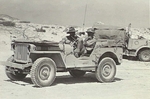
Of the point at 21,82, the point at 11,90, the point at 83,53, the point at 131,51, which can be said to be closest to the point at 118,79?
the point at 83,53

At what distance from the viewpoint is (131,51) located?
17984 mm

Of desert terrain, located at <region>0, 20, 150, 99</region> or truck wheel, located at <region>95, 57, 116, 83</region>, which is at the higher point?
truck wheel, located at <region>95, 57, 116, 83</region>

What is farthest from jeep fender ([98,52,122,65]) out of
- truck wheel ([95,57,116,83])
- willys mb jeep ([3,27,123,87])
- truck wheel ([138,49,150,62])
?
truck wheel ([138,49,150,62])

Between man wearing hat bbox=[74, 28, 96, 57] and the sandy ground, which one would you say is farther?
man wearing hat bbox=[74, 28, 96, 57]

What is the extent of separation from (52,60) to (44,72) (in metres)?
0.39

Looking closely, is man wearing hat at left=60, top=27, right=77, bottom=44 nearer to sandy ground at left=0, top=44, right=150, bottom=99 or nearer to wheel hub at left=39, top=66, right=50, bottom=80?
sandy ground at left=0, top=44, right=150, bottom=99

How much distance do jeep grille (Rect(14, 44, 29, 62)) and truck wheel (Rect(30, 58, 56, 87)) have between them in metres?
0.45

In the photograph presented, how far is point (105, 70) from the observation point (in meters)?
9.87

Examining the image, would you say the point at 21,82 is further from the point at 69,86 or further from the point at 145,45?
the point at 145,45

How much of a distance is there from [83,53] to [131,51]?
8.80 metres

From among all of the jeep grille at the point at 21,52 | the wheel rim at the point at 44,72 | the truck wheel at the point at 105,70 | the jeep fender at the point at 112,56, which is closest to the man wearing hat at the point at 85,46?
the jeep fender at the point at 112,56

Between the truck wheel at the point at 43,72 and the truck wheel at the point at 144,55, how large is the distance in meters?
10.2

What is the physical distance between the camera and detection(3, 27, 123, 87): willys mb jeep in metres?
8.32

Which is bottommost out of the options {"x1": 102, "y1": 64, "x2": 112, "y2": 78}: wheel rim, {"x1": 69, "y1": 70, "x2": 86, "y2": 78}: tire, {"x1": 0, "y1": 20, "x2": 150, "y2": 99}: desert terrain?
{"x1": 0, "y1": 20, "x2": 150, "y2": 99}: desert terrain
